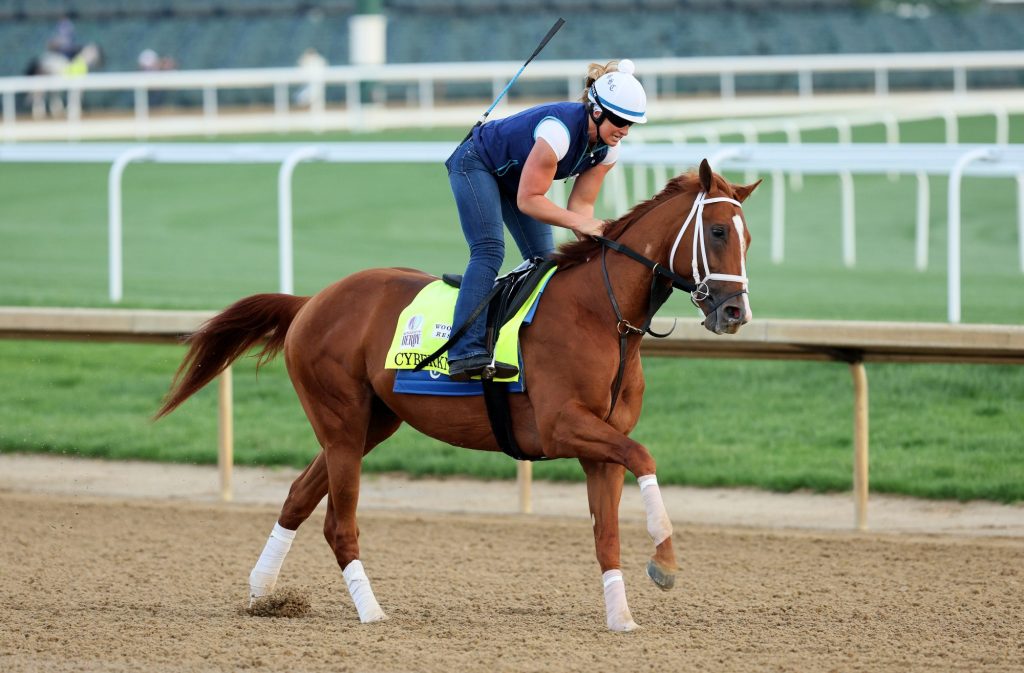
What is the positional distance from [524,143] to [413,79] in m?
15.1

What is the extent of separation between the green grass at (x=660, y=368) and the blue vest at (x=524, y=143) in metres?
3.11

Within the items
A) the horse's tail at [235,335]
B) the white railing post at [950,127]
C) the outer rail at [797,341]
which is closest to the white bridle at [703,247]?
the horse's tail at [235,335]

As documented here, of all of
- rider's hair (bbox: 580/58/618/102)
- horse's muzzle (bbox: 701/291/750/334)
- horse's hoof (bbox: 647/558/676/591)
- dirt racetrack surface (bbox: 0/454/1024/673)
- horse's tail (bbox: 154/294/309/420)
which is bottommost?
dirt racetrack surface (bbox: 0/454/1024/673)

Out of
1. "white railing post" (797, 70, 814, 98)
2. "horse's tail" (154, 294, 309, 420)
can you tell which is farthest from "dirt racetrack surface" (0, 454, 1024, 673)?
"white railing post" (797, 70, 814, 98)

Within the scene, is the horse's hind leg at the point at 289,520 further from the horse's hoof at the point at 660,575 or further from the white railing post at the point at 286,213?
the white railing post at the point at 286,213

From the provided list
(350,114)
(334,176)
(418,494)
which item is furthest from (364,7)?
(418,494)

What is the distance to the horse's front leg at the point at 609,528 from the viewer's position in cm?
496

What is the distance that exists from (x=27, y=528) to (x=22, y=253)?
7.03 meters

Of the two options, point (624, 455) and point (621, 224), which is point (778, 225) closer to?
point (621, 224)

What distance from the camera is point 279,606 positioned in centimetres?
536

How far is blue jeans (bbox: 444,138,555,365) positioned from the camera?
5.11m

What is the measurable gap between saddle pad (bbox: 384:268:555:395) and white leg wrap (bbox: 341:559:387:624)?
65 cm

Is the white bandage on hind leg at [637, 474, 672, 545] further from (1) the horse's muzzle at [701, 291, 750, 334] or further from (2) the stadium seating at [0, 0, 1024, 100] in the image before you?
(2) the stadium seating at [0, 0, 1024, 100]

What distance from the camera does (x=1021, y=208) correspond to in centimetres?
1105
